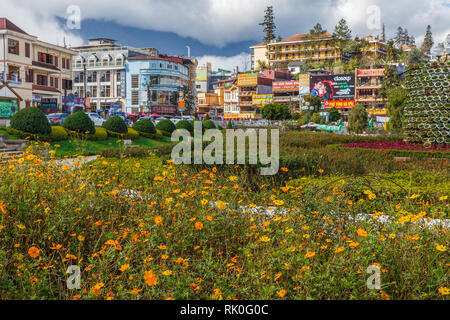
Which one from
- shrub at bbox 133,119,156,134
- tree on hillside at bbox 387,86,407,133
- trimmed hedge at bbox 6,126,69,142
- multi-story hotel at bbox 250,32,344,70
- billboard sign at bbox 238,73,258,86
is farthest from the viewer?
multi-story hotel at bbox 250,32,344,70

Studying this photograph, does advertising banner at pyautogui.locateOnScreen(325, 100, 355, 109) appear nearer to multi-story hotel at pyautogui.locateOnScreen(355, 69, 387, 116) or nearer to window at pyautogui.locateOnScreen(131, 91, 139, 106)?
multi-story hotel at pyautogui.locateOnScreen(355, 69, 387, 116)

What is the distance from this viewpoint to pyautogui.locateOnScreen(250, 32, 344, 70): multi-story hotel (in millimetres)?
83438

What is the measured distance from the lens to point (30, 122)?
1817cm

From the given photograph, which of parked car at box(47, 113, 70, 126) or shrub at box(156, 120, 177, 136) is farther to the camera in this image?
shrub at box(156, 120, 177, 136)

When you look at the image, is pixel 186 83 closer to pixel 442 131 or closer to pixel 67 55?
pixel 67 55

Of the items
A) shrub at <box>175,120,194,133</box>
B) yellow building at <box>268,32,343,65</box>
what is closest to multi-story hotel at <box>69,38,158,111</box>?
yellow building at <box>268,32,343,65</box>

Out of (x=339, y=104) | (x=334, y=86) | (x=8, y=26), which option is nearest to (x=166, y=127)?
(x=8, y=26)

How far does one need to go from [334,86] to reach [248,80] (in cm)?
1568

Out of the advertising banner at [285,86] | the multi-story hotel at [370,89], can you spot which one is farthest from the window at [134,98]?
the multi-story hotel at [370,89]

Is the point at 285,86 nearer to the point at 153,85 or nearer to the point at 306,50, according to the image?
the point at 306,50

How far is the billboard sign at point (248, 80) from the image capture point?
71.7 meters

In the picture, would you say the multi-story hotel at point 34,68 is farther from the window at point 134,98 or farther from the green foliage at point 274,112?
the green foliage at point 274,112

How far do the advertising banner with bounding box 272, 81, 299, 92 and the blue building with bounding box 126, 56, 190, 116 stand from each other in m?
16.3
